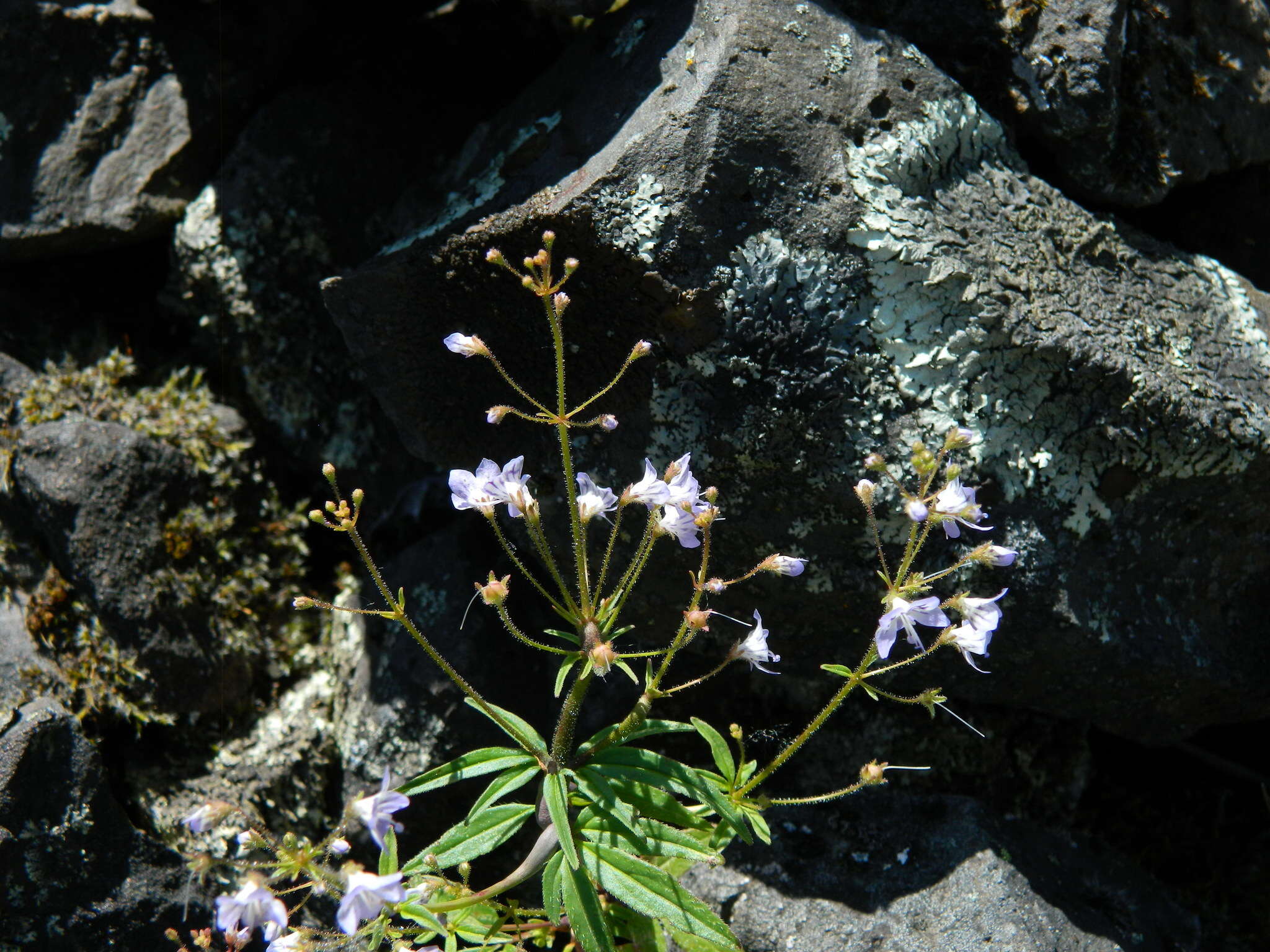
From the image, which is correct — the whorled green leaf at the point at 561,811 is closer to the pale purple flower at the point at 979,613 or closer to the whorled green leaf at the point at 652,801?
the whorled green leaf at the point at 652,801

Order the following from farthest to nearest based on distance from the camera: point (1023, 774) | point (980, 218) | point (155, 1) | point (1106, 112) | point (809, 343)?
point (155, 1) < point (1023, 774) < point (1106, 112) < point (980, 218) < point (809, 343)

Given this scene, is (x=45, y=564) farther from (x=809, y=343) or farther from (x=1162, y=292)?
(x=1162, y=292)

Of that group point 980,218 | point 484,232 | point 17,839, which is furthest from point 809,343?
point 17,839

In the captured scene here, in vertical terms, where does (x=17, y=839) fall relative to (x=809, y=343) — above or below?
below

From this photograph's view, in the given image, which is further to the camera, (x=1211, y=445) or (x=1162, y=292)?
(x=1162, y=292)

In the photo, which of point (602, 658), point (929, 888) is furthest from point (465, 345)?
point (929, 888)

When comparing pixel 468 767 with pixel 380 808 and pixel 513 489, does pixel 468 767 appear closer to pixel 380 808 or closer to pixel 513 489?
pixel 380 808

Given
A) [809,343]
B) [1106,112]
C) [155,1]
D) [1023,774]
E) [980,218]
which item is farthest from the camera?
[155,1]
